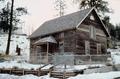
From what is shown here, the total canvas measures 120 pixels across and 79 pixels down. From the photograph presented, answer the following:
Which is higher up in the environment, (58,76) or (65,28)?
(65,28)

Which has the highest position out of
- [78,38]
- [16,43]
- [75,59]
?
[16,43]

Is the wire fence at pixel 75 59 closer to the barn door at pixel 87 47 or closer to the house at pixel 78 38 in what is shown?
the house at pixel 78 38

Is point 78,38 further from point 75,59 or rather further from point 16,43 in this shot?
point 16,43

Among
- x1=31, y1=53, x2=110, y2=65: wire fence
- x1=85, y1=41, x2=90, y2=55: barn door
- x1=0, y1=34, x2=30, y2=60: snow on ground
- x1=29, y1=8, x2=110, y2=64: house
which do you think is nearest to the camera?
x1=31, y1=53, x2=110, y2=65: wire fence


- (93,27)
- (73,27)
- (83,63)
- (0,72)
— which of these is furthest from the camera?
(93,27)

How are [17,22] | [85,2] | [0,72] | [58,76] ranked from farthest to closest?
[85,2]
[17,22]
[0,72]
[58,76]

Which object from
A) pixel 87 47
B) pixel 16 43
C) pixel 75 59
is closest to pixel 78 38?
pixel 87 47

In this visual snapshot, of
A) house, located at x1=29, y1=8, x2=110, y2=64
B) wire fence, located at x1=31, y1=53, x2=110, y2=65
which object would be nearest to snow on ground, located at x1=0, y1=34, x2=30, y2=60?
house, located at x1=29, y1=8, x2=110, y2=64

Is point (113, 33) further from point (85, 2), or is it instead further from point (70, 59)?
point (70, 59)

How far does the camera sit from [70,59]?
2403cm

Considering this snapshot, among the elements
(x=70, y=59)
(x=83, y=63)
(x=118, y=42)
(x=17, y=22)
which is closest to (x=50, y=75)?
(x=70, y=59)

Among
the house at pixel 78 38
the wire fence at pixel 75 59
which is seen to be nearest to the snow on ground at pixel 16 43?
the house at pixel 78 38

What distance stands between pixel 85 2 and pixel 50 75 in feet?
93.6

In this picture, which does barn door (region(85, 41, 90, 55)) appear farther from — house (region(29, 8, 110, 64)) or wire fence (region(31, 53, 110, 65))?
wire fence (region(31, 53, 110, 65))
